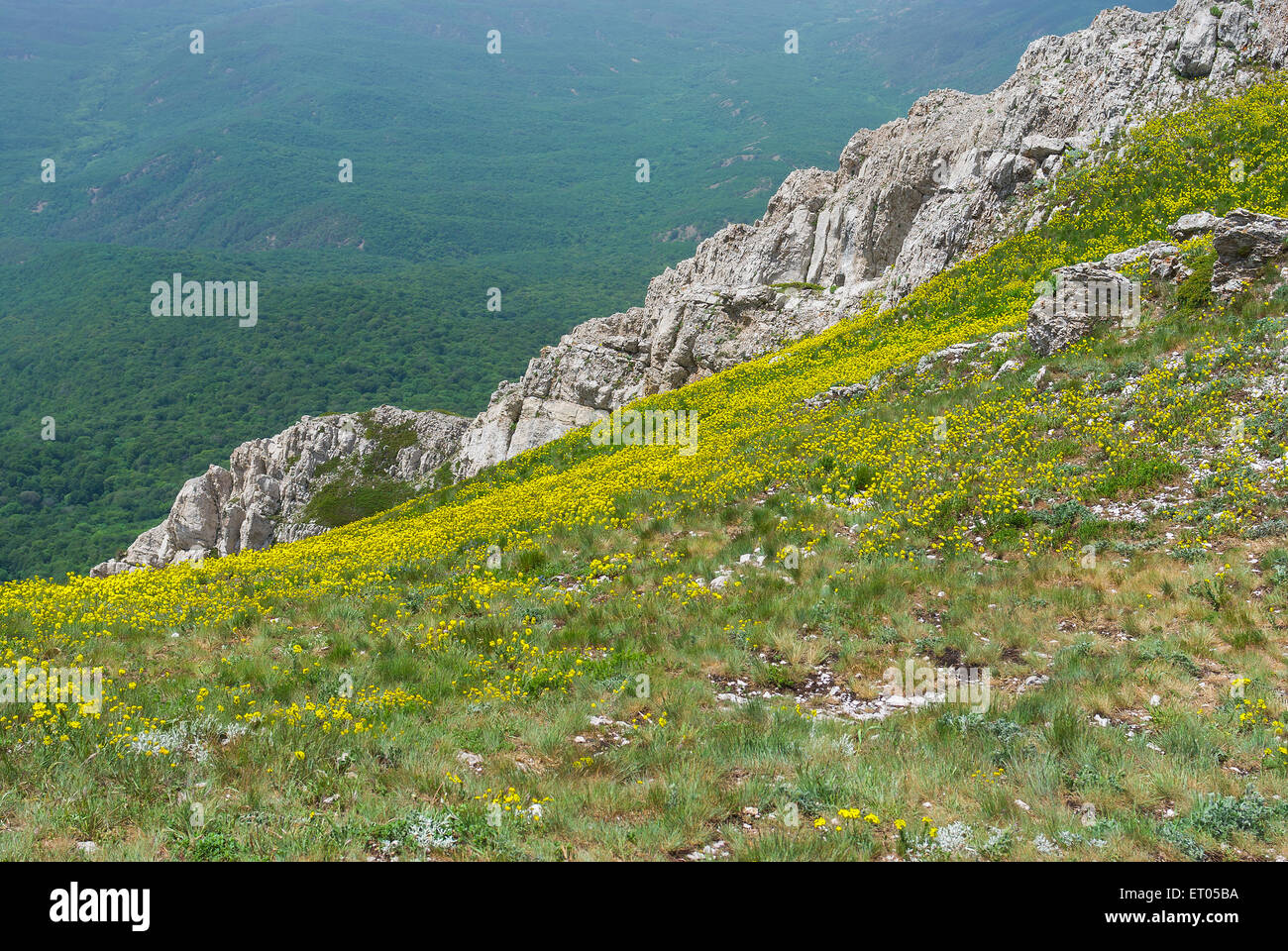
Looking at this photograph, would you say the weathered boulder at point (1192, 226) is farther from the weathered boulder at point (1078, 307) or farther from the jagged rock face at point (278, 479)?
the jagged rock face at point (278, 479)

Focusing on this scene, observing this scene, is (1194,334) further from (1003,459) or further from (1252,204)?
(1252,204)

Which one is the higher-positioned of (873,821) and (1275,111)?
(1275,111)

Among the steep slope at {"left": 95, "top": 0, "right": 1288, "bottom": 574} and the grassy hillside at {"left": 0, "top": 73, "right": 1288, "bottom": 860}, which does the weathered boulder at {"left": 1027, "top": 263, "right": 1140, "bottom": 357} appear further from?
the steep slope at {"left": 95, "top": 0, "right": 1288, "bottom": 574}

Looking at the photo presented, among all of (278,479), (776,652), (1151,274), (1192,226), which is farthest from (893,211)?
(278,479)

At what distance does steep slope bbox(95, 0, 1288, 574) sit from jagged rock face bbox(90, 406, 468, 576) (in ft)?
2.99

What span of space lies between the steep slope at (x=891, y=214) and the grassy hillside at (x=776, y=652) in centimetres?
2113

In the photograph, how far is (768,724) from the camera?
7699 mm

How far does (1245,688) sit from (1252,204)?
2389cm

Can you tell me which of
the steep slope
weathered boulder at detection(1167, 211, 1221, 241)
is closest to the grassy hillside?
weathered boulder at detection(1167, 211, 1221, 241)

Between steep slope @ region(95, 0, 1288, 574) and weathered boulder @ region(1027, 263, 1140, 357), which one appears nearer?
weathered boulder @ region(1027, 263, 1140, 357)

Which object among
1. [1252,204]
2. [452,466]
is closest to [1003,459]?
[1252,204]

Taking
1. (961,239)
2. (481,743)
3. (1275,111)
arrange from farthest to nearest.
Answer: (961,239), (1275,111), (481,743)

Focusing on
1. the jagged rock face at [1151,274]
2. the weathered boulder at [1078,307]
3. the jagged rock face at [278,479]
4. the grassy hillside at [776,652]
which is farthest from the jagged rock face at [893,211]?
the grassy hillside at [776,652]

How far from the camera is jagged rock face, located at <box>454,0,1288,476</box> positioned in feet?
111
